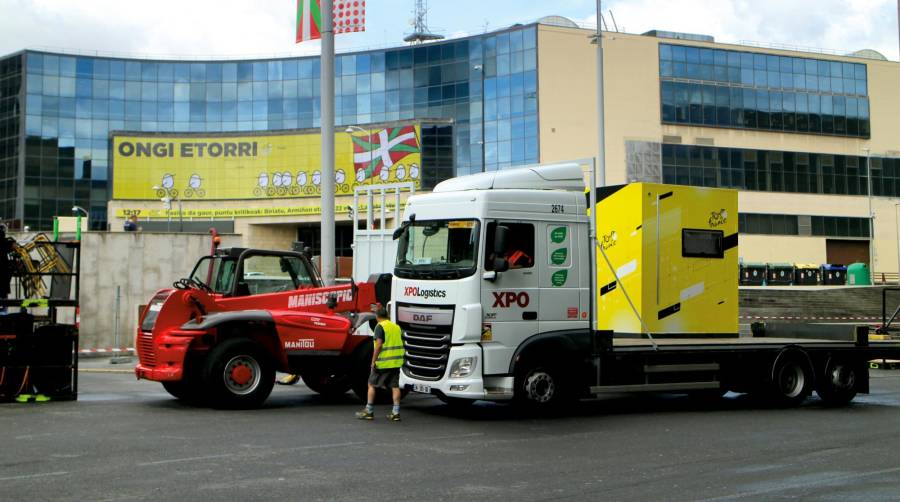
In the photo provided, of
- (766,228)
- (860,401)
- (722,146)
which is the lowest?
(860,401)

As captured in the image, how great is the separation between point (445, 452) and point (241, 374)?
4976mm

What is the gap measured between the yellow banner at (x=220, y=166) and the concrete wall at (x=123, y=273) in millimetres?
43116

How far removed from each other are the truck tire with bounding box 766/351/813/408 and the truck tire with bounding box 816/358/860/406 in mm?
332

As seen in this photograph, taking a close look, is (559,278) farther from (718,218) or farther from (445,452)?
(718,218)

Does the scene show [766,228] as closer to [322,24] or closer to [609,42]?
[609,42]

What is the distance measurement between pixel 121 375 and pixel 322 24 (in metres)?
9.81

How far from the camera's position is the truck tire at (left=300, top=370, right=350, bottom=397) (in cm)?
1585

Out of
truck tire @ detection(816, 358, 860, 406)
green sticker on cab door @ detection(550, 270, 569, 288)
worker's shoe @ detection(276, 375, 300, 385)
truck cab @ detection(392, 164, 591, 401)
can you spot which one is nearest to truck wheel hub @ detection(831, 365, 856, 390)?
truck tire @ detection(816, 358, 860, 406)

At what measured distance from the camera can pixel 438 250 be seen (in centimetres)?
1336

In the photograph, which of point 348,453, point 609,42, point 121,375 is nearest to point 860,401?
point 348,453

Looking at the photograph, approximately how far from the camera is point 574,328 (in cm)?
1355

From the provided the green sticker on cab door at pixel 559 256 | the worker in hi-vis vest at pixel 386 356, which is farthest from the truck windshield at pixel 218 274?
the green sticker on cab door at pixel 559 256

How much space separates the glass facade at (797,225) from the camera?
74.5 m

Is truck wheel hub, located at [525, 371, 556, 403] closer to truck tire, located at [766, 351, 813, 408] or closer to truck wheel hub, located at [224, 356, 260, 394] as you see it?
truck tire, located at [766, 351, 813, 408]
